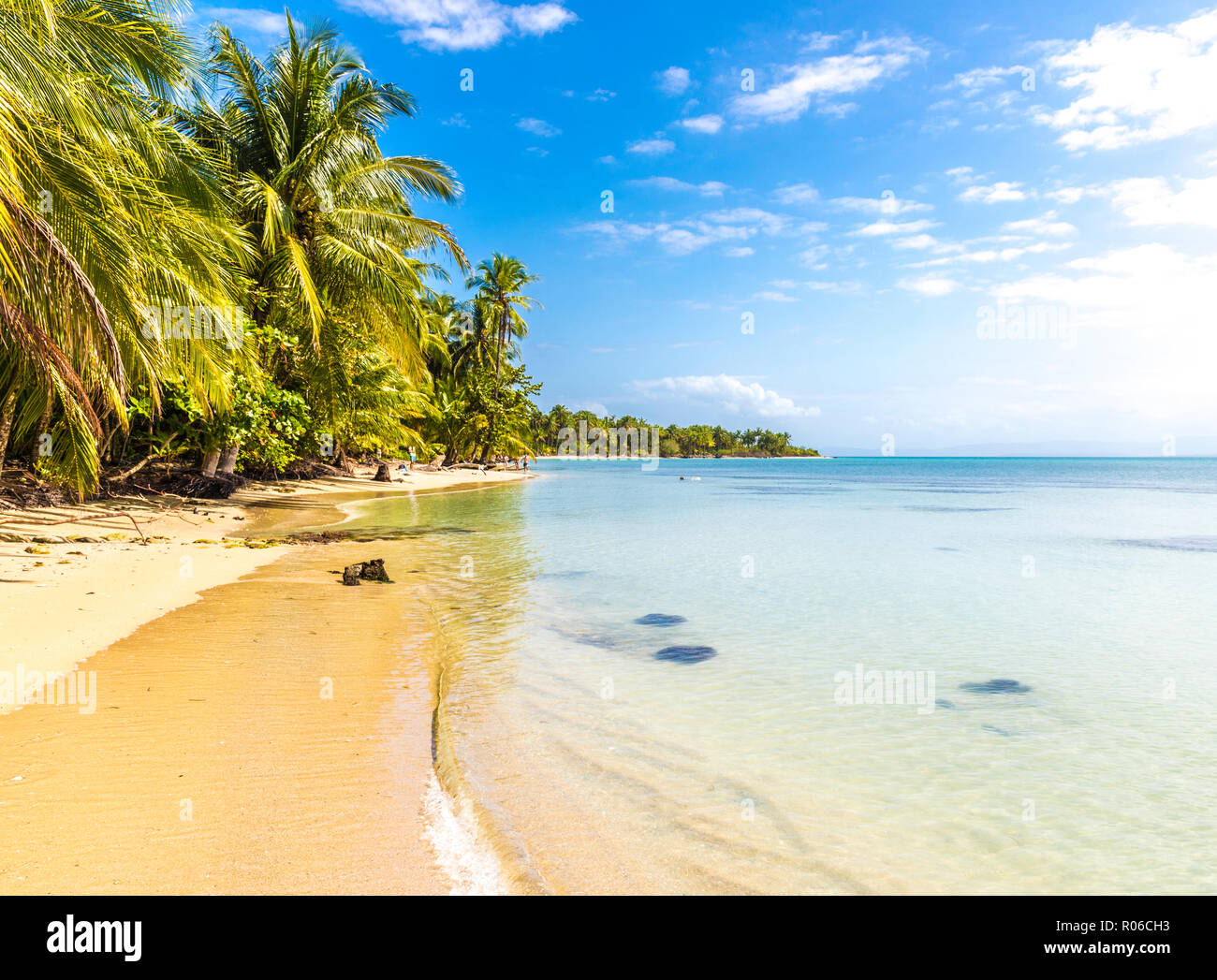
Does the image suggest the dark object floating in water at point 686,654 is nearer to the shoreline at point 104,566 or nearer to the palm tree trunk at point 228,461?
the shoreline at point 104,566

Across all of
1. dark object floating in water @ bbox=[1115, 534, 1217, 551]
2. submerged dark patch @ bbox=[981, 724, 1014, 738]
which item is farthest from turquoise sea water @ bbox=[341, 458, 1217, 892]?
dark object floating in water @ bbox=[1115, 534, 1217, 551]

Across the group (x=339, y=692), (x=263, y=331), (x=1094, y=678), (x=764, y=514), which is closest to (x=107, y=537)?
(x=263, y=331)

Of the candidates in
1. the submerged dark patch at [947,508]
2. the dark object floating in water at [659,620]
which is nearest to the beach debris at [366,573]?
the dark object floating in water at [659,620]

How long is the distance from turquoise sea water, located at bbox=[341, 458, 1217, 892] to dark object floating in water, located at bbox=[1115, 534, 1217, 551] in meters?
5.36

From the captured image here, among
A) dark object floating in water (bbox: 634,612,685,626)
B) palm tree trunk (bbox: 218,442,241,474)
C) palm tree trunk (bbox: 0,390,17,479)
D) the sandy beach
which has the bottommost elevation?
dark object floating in water (bbox: 634,612,685,626)

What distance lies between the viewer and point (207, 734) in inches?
162

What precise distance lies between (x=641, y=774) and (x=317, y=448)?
2308cm

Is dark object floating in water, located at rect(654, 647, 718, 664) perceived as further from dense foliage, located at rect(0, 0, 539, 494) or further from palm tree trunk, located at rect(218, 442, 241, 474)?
palm tree trunk, located at rect(218, 442, 241, 474)

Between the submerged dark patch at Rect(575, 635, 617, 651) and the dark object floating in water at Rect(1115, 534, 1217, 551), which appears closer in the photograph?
the submerged dark patch at Rect(575, 635, 617, 651)

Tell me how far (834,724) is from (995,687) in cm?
232

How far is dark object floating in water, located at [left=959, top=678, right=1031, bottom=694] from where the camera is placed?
6.31 metres

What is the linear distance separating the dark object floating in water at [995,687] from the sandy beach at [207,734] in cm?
512

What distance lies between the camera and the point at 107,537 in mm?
10852

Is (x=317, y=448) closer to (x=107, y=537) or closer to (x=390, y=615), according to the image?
(x=107, y=537)
